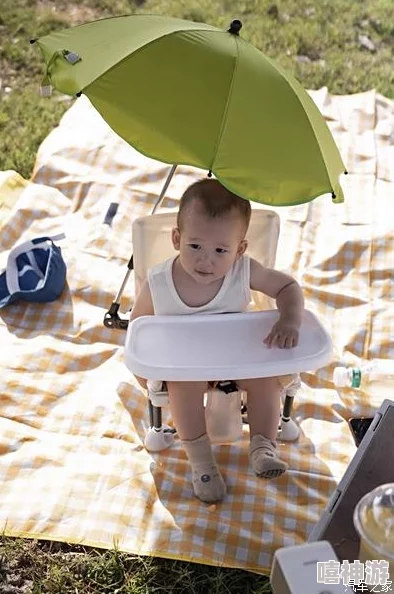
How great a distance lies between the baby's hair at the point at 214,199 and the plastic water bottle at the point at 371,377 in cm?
67

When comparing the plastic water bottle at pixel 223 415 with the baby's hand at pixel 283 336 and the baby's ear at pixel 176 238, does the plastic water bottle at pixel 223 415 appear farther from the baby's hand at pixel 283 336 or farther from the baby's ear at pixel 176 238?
the baby's ear at pixel 176 238

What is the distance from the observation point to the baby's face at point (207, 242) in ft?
6.22

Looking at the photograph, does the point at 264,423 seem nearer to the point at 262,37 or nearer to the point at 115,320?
the point at 115,320

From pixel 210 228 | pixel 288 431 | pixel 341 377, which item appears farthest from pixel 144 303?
pixel 341 377

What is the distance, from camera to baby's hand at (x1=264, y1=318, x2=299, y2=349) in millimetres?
1869

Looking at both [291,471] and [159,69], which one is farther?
[291,471]

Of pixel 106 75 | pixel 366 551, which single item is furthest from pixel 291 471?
pixel 106 75

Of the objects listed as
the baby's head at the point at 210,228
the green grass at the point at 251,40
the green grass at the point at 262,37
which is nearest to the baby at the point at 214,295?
the baby's head at the point at 210,228

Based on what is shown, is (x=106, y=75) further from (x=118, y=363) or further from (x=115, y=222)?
(x=115, y=222)

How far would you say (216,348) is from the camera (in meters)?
1.84

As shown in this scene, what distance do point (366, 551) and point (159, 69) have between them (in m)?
1.15

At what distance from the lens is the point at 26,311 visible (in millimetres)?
2557

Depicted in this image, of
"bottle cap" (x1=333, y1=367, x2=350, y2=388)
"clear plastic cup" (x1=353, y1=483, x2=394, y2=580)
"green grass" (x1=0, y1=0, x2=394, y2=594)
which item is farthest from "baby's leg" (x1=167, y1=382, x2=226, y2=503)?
"green grass" (x1=0, y1=0, x2=394, y2=594)

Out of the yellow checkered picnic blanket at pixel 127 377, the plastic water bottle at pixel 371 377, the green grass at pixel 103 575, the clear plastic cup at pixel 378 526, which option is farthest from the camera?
the plastic water bottle at pixel 371 377
